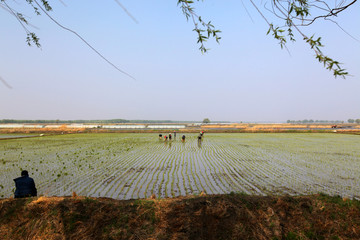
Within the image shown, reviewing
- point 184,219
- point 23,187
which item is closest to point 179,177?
point 184,219

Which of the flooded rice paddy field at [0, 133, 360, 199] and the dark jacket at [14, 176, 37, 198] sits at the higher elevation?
the dark jacket at [14, 176, 37, 198]

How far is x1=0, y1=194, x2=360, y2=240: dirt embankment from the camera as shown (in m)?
3.76

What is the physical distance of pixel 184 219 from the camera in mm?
4043

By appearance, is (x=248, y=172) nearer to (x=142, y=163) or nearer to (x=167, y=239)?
(x=142, y=163)

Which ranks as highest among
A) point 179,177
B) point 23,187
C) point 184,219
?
point 23,187

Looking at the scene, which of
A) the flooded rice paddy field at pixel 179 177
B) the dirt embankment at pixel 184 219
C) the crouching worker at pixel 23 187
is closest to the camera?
the dirt embankment at pixel 184 219

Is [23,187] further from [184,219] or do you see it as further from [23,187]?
[184,219]

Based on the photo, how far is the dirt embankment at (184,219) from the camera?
376 centimetres

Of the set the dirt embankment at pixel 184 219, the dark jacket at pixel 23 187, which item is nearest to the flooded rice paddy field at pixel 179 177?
the dark jacket at pixel 23 187

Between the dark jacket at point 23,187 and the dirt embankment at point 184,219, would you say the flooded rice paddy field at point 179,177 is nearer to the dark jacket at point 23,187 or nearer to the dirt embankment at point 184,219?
the dark jacket at point 23,187

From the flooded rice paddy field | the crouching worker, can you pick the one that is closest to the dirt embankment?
the crouching worker

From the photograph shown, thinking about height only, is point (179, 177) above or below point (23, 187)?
below

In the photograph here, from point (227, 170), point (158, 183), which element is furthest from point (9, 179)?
point (227, 170)

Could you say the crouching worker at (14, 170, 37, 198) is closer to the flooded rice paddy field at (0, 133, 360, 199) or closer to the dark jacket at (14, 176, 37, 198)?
the dark jacket at (14, 176, 37, 198)
